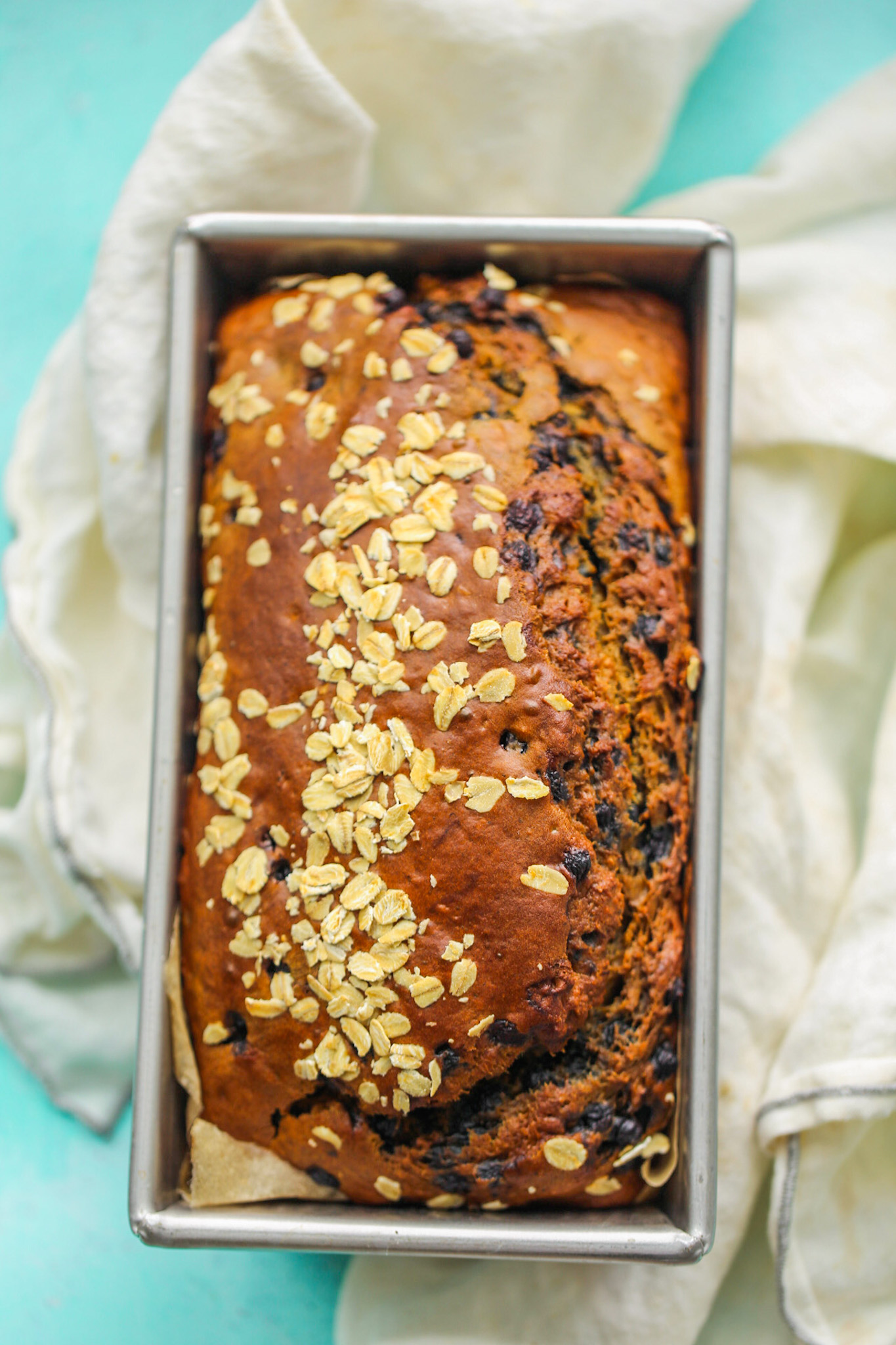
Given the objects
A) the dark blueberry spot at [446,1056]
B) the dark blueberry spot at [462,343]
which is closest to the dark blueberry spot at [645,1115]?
the dark blueberry spot at [446,1056]

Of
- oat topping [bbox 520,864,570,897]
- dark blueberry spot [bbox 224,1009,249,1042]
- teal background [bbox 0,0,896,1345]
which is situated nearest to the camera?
oat topping [bbox 520,864,570,897]

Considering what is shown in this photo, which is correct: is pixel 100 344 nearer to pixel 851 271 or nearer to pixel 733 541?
pixel 733 541

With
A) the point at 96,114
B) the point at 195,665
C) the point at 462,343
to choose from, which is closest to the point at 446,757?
the point at 195,665

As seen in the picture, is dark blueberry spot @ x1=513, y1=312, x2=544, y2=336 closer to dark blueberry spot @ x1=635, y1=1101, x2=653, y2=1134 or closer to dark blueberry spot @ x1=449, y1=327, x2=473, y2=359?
dark blueberry spot @ x1=449, y1=327, x2=473, y2=359

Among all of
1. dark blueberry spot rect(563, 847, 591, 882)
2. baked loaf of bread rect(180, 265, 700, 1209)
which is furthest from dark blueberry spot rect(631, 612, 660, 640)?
dark blueberry spot rect(563, 847, 591, 882)

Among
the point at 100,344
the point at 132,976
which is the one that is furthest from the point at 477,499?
the point at 132,976

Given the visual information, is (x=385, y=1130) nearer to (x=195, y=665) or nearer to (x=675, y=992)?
(x=675, y=992)

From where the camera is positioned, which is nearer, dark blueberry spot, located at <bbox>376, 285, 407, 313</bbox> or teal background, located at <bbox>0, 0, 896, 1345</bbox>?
dark blueberry spot, located at <bbox>376, 285, 407, 313</bbox>
